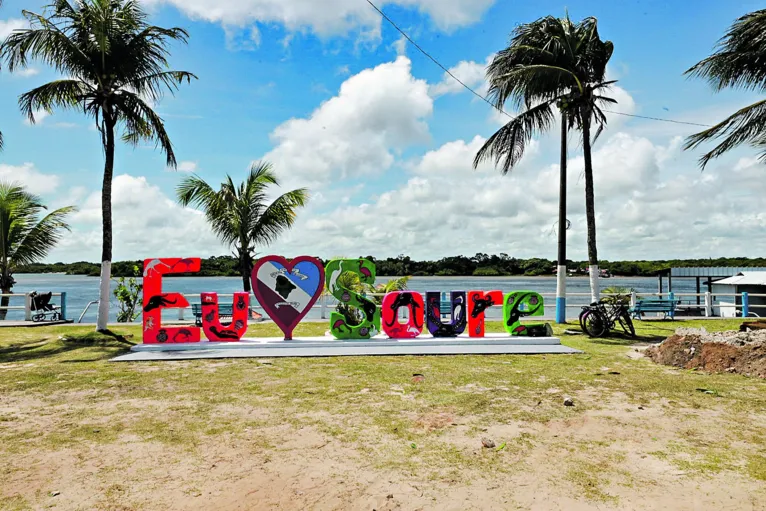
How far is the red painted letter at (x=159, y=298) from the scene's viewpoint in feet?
38.7

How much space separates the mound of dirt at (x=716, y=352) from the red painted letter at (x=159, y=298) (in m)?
9.79

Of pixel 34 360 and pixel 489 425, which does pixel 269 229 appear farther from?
pixel 489 425

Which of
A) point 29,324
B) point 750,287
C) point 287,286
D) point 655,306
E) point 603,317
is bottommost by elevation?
point 29,324

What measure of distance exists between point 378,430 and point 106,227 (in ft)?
35.2

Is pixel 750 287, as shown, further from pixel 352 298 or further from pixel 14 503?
pixel 14 503

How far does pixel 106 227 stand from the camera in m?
13.4

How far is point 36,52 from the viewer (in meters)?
12.7

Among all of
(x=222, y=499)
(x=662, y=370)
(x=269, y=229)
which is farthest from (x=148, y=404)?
(x=269, y=229)

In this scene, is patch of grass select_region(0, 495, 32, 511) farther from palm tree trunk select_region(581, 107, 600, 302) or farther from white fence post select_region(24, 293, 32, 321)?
white fence post select_region(24, 293, 32, 321)

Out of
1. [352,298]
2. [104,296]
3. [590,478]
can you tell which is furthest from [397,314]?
[590,478]

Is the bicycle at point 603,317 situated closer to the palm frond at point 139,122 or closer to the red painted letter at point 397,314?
the red painted letter at point 397,314

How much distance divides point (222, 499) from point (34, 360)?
8.32 metres

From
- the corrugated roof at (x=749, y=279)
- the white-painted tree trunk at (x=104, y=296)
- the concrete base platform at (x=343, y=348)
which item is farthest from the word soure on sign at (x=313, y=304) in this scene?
the corrugated roof at (x=749, y=279)

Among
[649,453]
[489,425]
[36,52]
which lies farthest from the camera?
[36,52]
